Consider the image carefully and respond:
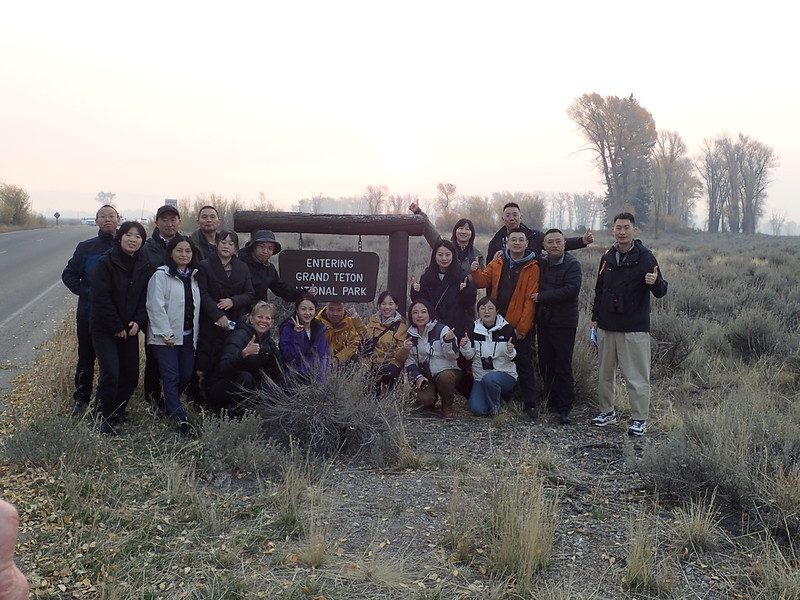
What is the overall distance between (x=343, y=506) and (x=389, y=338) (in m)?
2.57

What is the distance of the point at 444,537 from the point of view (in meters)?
3.90

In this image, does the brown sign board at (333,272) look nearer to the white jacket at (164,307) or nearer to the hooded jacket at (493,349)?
the hooded jacket at (493,349)

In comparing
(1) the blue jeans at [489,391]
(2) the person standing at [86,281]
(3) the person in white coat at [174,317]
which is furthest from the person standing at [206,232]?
(1) the blue jeans at [489,391]

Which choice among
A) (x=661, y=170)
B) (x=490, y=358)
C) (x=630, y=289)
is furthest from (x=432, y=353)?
(x=661, y=170)

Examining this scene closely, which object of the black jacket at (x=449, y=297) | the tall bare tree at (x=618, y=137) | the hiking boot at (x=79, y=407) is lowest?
the hiking boot at (x=79, y=407)

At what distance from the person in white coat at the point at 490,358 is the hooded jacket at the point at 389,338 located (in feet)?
1.98

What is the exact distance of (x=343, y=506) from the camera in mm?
4359

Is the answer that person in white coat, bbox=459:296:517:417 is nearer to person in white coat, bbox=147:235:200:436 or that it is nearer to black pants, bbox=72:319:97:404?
person in white coat, bbox=147:235:200:436

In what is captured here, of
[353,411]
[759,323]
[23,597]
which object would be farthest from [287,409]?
[759,323]

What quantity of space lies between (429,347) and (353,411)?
1.56m

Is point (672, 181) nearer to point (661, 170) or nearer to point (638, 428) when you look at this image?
point (661, 170)

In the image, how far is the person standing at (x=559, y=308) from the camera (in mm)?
6520

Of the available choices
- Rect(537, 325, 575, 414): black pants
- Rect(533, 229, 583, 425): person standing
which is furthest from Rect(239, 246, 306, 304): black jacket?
Rect(537, 325, 575, 414): black pants

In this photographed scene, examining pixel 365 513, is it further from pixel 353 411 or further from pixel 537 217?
pixel 537 217
